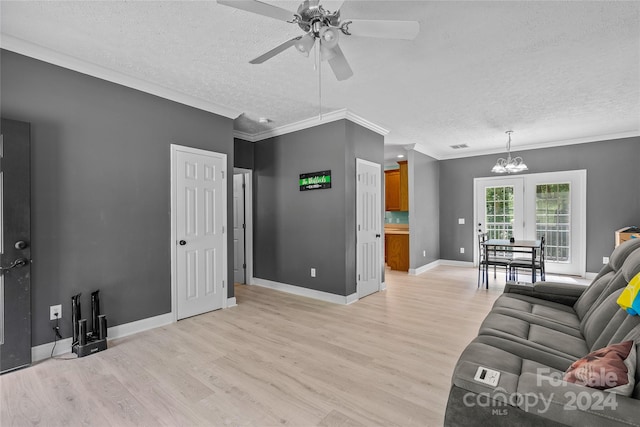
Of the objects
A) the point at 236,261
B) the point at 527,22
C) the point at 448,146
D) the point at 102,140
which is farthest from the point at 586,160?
the point at 102,140

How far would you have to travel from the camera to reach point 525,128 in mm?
4918

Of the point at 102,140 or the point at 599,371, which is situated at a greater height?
the point at 102,140

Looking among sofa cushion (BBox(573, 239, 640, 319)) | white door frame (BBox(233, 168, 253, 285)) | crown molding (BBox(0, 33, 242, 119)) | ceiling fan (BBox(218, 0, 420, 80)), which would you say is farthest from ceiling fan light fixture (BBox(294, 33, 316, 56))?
white door frame (BBox(233, 168, 253, 285))

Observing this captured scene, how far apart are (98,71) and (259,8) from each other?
226cm

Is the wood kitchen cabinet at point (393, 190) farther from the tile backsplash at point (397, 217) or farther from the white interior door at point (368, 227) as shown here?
the white interior door at point (368, 227)

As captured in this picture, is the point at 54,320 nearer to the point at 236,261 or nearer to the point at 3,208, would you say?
the point at 3,208

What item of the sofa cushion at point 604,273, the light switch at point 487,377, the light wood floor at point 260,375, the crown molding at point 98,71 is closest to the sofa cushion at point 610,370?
the light switch at point 487,377

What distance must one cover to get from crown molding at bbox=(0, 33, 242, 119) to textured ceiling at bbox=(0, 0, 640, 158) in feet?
A: 0.22

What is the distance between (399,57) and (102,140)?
9.90 feet

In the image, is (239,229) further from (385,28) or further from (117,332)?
(385,28)

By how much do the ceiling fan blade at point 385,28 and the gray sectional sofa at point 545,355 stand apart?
1.80 metres

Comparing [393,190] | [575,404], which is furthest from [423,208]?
[575,404]

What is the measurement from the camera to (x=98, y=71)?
9.52ft

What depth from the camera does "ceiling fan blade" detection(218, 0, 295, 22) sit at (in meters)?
1.56
